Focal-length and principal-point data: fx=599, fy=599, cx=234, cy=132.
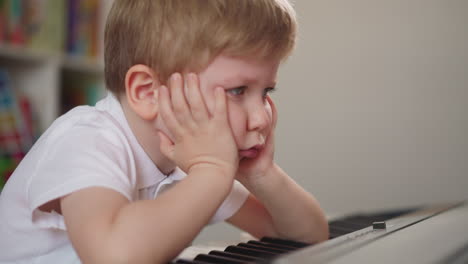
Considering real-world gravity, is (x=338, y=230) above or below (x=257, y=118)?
below

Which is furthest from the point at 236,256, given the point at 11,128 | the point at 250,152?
the point at 11,128

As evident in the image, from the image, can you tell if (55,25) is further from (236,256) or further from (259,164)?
(236,256)

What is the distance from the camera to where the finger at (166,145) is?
77cm

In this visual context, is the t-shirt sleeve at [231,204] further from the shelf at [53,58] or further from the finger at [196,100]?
the shelf at [53,58]

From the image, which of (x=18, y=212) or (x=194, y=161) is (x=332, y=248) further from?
(x=18, y=212)

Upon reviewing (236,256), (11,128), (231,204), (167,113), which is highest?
(167,113)

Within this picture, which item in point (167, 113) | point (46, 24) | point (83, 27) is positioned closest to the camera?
point (167, 113)

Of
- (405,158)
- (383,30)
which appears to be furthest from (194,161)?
(383,30)

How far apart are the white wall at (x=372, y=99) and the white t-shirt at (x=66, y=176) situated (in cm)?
132

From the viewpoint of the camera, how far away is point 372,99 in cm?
226

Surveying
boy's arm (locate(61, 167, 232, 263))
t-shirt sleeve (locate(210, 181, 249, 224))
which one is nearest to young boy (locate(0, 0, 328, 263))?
boy's arm (locate(61, 167, 232, 263))

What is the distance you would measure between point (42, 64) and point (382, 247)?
5.83ft

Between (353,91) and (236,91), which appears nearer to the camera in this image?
(236,91)

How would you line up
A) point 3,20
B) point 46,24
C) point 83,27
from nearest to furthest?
point 3,20 → point 46,24 → point 83,27
